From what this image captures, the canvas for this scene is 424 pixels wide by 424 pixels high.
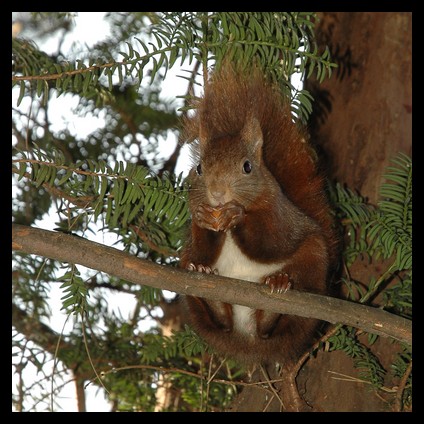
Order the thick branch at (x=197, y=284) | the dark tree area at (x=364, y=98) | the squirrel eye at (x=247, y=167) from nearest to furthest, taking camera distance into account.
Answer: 1. the thick branch at (x=197, y=284)
2. the squirrel eye at (x=247, y=167)
3. the dark tree area at (x=364, y=98)

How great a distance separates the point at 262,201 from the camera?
1.84 metres

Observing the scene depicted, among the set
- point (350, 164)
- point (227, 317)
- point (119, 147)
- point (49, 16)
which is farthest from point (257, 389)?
point (49, 16)

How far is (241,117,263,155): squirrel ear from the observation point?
1.87 m

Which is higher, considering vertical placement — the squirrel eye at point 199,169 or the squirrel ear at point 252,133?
the squirrel ear at point 252,133

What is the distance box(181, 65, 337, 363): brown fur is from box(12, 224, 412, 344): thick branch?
0.28m

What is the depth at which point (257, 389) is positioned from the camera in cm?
212

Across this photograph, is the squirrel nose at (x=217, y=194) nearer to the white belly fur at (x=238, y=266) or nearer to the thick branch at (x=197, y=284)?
the white belly fur at (x=238, y=266)

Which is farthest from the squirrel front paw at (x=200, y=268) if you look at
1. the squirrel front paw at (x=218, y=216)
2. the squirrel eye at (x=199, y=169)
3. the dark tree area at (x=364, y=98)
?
the dark tree area at (x=364, y=98)

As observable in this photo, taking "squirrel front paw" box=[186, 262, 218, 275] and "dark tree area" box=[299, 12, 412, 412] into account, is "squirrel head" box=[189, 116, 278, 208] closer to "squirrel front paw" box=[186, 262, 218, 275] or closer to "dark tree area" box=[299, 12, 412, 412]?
"squirrel front paw" box=[186, 262, 218, 275]

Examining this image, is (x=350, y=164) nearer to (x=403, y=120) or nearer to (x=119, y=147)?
(x=403, y=120)

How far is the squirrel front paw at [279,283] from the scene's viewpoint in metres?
1.58

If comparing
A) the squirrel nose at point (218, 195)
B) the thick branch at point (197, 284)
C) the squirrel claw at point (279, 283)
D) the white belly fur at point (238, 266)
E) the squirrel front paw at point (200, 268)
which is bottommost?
the thick branch at point (197, 284)

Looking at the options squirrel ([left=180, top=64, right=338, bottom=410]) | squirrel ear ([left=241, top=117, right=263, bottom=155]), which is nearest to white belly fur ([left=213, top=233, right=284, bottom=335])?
squirrel ([left=180, top=64, right=338, bottom=410])

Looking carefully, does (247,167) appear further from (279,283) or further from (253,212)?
(279,283)
